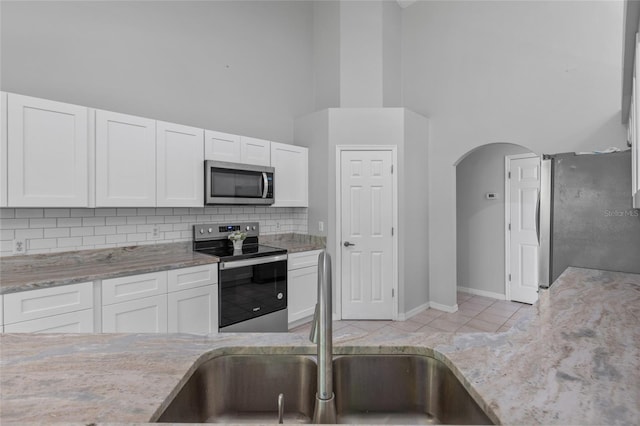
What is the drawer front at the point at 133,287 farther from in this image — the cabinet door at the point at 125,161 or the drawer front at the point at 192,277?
the cabinet door at the point at 125,161

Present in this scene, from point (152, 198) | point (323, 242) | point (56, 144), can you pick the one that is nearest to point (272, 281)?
point (323, 242)

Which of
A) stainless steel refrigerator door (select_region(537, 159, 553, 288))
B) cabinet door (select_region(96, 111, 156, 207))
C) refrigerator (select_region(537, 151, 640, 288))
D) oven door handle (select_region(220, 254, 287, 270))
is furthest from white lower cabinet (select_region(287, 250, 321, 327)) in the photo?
refrigerator (select_region(537, 151, 640, 288))

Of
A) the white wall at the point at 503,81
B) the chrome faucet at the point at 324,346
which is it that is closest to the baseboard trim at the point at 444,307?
the white wall at the point at 503,81

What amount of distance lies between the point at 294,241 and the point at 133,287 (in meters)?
2.22

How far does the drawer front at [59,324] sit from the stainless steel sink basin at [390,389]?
210 centimetres

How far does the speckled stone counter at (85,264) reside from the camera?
6.88 ft

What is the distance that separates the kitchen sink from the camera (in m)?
0.92

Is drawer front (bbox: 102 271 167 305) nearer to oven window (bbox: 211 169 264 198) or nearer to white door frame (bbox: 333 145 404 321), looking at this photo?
oven window (bbox: 211 169 264 198)

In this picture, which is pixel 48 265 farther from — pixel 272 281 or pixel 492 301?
pixel 492 301

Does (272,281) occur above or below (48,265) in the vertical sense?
below

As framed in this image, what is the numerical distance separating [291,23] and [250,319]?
13.1 feet

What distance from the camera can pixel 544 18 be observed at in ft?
11.4

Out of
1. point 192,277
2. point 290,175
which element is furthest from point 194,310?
point 290,175

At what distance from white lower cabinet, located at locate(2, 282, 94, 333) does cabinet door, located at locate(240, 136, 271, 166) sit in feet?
6.21
